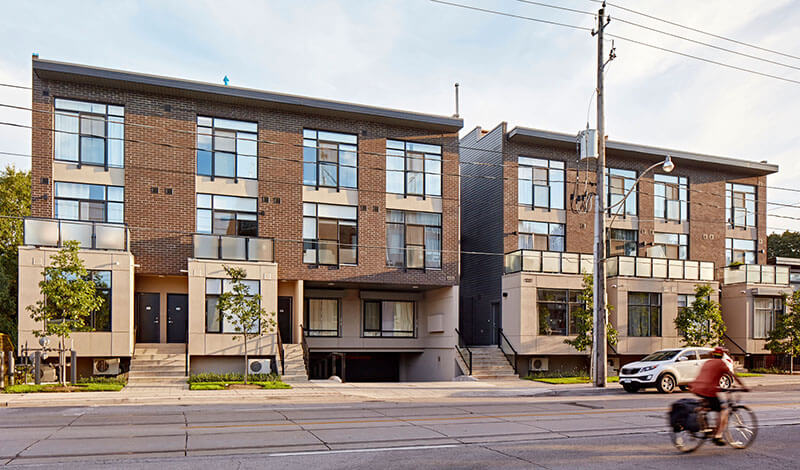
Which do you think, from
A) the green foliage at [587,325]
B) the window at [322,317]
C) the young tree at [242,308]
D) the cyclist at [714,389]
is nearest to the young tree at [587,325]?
the green foliage at [587,325]

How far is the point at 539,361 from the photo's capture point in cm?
2952

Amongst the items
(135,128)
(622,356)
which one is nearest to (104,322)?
(135,128)

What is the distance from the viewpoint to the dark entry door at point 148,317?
2655 cm

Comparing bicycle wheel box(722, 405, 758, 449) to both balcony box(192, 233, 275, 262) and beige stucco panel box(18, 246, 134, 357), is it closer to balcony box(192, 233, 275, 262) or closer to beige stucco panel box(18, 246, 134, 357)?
balcony box(192, 233, 275, 262)

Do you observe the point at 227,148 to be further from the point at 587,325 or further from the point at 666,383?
the point at 666,383

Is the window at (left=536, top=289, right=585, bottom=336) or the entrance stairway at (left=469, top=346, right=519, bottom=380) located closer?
the entrance stairway at (left=469, top=346, right=519, bottom=380)

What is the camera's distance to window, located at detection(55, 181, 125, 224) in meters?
24.9

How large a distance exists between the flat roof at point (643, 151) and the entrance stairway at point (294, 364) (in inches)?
540

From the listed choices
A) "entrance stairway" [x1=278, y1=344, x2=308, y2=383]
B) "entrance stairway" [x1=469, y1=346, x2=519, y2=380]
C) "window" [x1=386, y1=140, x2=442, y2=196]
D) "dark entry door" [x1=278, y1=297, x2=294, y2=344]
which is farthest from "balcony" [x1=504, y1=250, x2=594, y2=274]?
"entrance stairway" [x1=278, y1=344, x2=308, y2=383]

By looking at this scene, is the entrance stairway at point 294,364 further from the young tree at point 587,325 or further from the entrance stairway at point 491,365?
the young tree at point 587,325

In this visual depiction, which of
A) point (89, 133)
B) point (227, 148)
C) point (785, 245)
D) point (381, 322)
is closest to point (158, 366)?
point (227, 148)

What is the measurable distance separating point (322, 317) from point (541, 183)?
12.1m

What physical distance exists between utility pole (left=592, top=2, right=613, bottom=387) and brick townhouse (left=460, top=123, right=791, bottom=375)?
5.43m

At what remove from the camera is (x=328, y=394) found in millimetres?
20266
